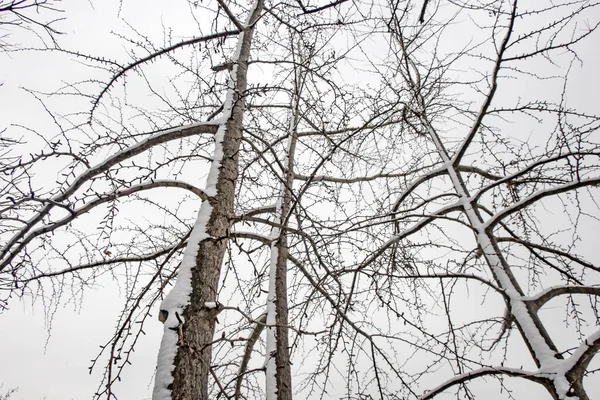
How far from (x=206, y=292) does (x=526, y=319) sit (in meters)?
2.05

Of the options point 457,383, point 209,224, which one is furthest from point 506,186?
point 209,224

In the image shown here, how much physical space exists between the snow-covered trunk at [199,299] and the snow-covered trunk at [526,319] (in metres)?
1.87

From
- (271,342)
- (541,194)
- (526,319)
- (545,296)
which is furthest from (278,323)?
(541,194)

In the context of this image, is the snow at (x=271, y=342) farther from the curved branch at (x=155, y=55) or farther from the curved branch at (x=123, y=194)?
the curved branch at (x=155, y=55)

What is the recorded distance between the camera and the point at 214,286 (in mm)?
1719

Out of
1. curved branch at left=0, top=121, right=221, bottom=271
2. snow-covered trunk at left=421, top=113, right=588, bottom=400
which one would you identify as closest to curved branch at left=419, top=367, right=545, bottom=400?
snow-covered trunk at left=421, top=113, right=588, bottom=400

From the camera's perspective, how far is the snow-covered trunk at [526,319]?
181 cm

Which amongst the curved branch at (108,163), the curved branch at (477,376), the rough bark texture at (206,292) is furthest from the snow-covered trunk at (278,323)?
the curved branch at (477,376)

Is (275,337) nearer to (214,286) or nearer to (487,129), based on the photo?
(214,286)

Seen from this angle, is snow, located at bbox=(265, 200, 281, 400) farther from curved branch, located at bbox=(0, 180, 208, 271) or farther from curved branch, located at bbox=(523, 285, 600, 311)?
curved branch, located at bbox=(523, 285, 600, 311)

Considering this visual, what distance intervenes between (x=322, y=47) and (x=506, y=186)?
2.53 m

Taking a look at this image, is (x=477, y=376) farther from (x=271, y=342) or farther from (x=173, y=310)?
(x=173, y=310)

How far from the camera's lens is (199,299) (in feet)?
5.08

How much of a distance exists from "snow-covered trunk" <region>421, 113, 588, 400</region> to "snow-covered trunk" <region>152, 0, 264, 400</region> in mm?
1865
